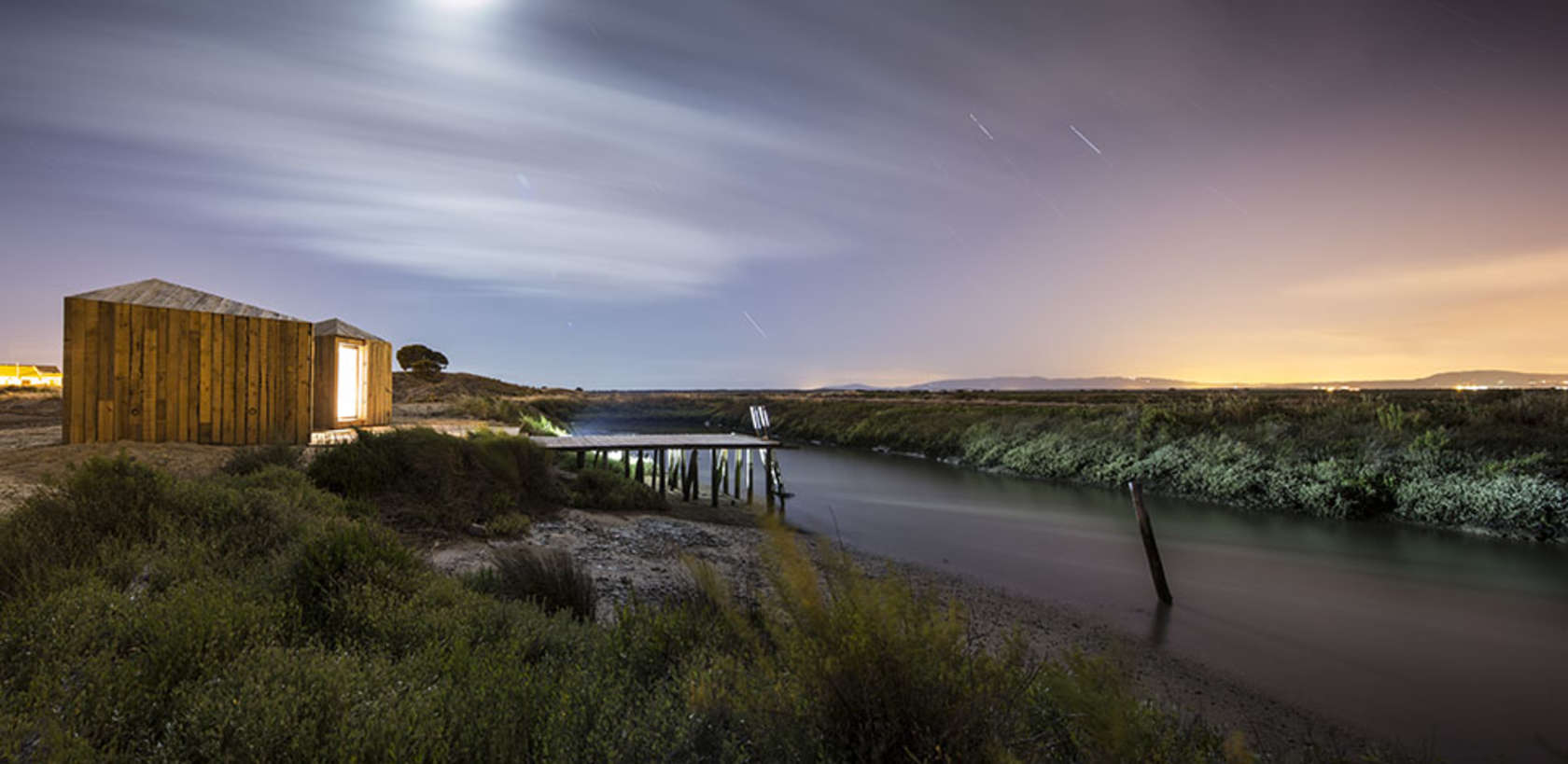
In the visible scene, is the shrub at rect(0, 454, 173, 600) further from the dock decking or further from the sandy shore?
the dock decking

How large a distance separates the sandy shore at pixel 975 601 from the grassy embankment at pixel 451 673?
0.61 m

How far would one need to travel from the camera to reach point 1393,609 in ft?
28.3

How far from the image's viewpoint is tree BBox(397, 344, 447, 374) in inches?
1922

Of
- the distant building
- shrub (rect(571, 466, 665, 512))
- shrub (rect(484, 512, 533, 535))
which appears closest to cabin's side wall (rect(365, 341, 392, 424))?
shrub (rect(571, 466, 665, 512))

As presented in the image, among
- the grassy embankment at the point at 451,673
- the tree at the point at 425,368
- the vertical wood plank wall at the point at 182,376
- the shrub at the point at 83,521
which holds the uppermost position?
the tree at the point at 425,368

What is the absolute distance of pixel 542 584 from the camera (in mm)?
5289

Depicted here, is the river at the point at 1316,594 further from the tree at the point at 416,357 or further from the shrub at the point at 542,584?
the tree at the point at 416,357

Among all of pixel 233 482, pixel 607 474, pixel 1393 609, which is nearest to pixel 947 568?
pixel 1393 609

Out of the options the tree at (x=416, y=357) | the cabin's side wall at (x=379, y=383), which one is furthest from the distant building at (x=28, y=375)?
the cabin's side wall at (x=379, y=383)

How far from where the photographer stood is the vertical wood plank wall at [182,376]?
9.06 meters

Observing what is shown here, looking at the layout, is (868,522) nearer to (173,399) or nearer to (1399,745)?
(1399,745)

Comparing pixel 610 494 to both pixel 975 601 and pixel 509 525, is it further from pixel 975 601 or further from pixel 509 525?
pixel 975 601

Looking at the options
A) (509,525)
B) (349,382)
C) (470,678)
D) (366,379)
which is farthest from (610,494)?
(470,678)

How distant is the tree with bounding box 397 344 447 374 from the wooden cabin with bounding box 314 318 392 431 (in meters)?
36.3
